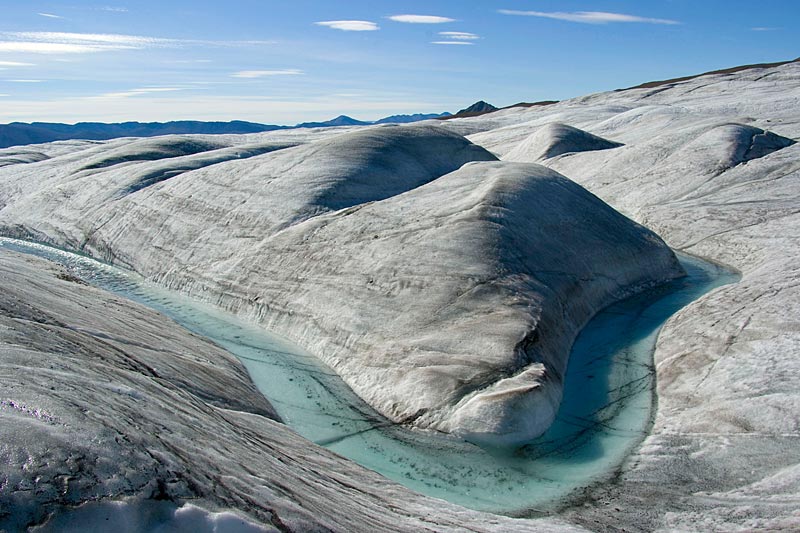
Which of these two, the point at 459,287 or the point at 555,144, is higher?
the point at 555,144

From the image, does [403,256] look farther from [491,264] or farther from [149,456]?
[149,456]

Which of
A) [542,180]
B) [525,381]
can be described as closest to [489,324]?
[525,381]

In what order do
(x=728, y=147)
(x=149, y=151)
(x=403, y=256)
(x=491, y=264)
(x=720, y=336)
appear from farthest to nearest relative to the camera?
(x=149, y=151)
(x=728, y=147)
(x=403, y=256)
(x=491, y=264)
(x=720, y=336)

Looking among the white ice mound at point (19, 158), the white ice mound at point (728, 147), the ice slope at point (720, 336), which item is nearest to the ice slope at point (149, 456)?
the ice slope at point (720, 336)

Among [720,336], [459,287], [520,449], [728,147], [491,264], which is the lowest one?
[520,449]

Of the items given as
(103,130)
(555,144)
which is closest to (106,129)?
(103,130)

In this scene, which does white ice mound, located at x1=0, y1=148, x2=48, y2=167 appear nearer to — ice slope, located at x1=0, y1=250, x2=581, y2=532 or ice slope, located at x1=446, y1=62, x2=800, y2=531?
ice slope, located at x1=446, y1=62, x2=800, y2=531

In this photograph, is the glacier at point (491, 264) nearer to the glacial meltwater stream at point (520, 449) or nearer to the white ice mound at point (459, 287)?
the white ice mound at point (459, 287)
